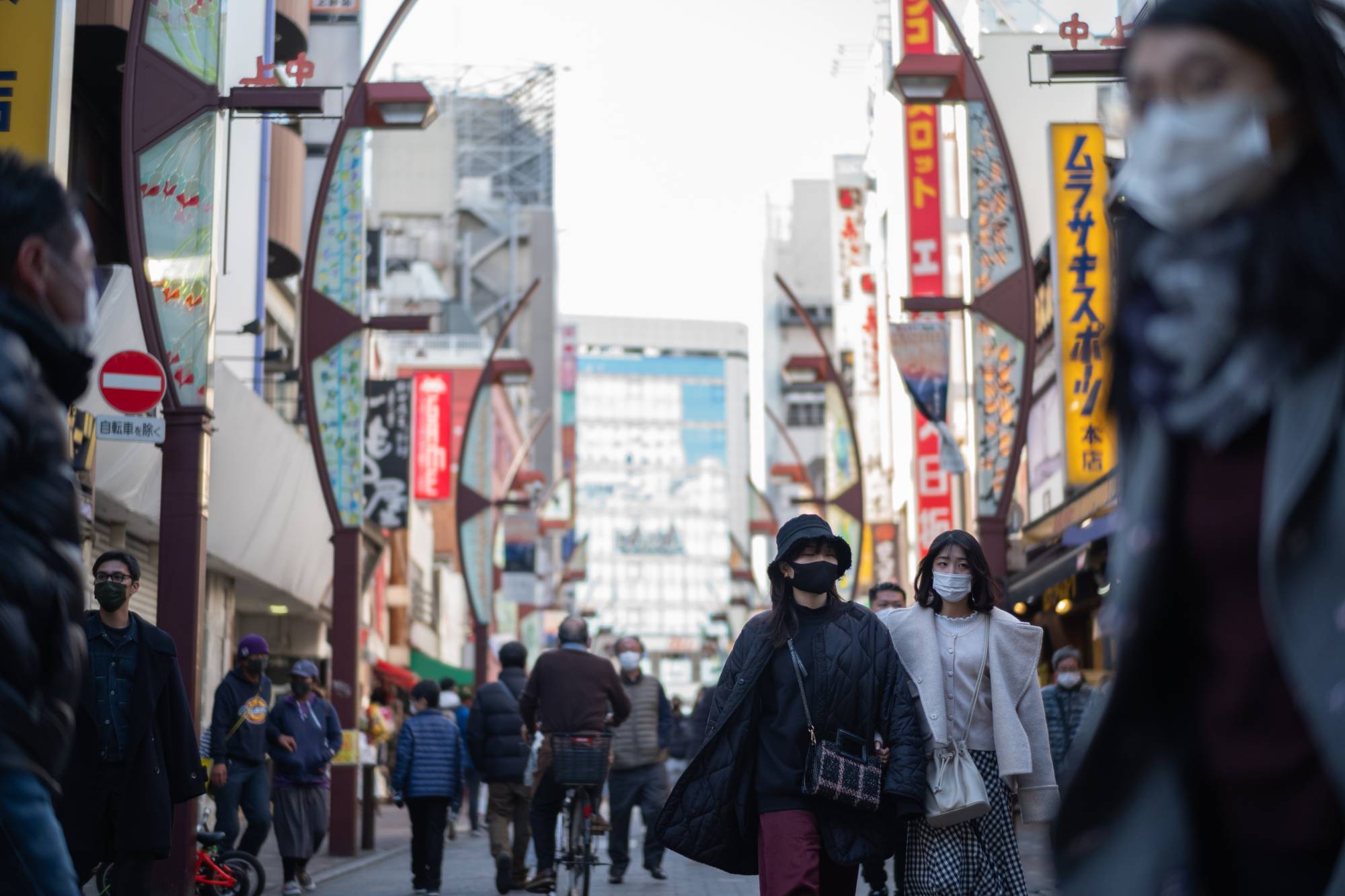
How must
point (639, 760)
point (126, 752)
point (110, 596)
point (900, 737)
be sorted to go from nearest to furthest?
point (900, 737)
point (126, 752)
point (110, 596)
point (639, 760)

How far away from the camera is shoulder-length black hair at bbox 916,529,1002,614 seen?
25.0ft

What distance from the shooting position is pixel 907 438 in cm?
4103

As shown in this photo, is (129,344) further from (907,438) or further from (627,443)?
(627,443)

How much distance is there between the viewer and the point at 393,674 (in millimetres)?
40906

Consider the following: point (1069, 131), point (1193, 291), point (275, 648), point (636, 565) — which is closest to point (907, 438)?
point (275, 648)

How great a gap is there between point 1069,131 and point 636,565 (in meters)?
149

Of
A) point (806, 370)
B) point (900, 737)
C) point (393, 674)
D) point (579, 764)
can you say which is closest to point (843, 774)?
point (900, 737)

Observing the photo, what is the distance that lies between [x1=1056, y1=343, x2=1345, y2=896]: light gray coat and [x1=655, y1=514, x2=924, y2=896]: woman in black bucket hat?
4830 millimetres

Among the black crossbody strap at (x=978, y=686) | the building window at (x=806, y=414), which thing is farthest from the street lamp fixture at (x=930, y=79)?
the building window at (x=806, y=414)

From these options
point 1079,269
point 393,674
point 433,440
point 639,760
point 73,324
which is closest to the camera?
point 73,324

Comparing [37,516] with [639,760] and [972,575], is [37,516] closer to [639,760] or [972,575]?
[972,575]

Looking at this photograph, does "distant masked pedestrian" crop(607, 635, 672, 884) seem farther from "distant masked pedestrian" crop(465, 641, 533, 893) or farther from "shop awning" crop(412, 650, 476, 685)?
"shop awning" crop(412, 650, 476, 685)

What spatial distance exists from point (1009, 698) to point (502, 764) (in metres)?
8.14

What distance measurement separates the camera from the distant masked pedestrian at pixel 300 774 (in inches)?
574
